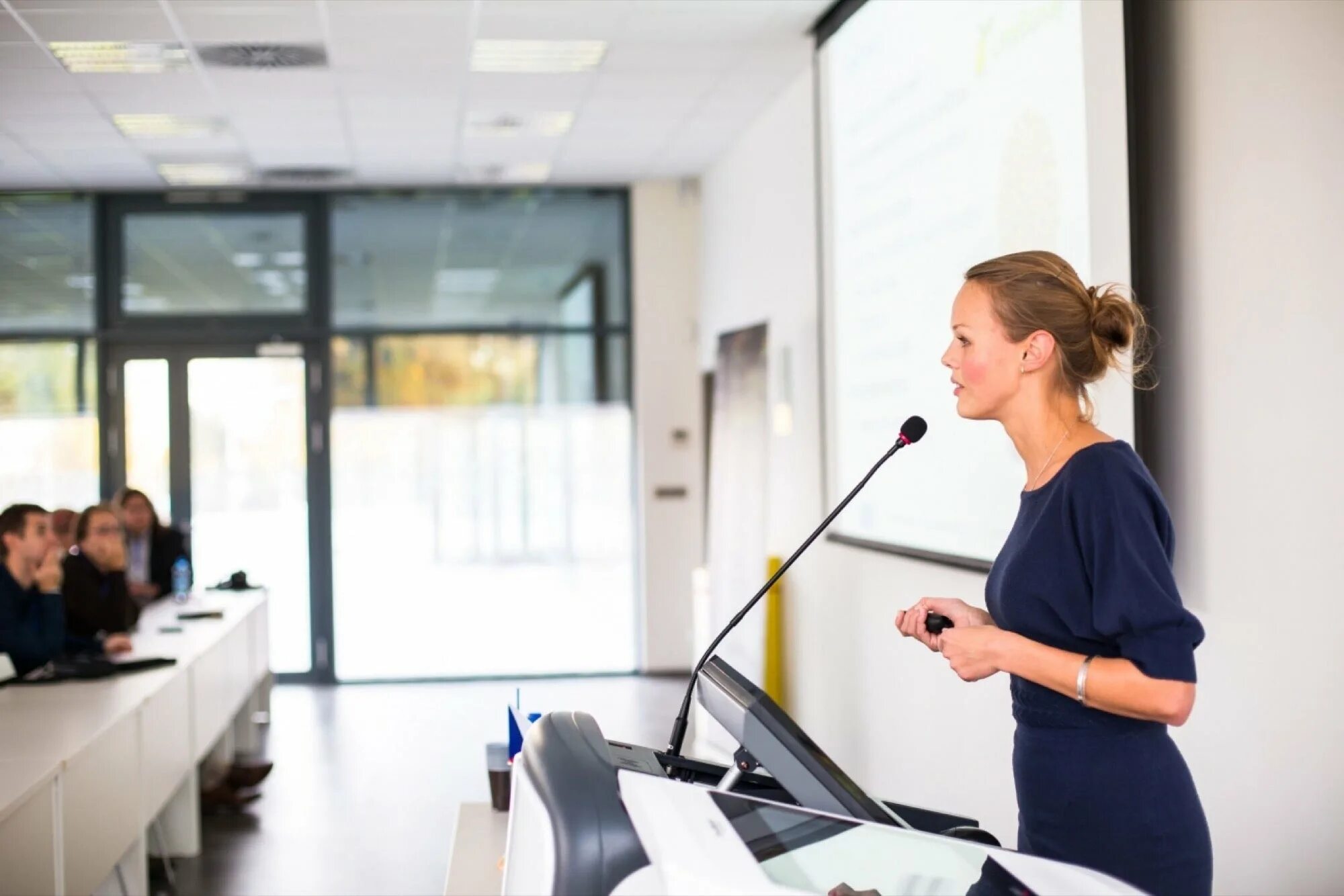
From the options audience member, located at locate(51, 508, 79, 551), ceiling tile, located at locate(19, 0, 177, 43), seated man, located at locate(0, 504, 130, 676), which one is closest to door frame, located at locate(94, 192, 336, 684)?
audience member, located at locate(51, 508, 79, 551)

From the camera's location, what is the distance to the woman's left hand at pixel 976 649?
66.2 inches

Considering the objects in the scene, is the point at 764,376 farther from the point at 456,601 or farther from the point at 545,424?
the point at 456,601

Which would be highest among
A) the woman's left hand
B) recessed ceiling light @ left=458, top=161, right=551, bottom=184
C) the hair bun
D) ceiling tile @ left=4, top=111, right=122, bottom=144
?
recessed ceiling light @ left=458, top=161, right=551, bottom=184

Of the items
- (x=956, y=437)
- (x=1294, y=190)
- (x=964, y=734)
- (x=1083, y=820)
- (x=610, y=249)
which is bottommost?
(x=964, y=734)

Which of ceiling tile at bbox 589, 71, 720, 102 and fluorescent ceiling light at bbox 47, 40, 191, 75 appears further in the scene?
ceiling tile at bbox 589, 71, 720, 102

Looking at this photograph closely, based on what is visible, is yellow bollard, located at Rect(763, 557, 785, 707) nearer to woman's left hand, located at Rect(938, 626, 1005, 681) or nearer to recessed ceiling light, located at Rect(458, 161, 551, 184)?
recessed ceiling light, located at Rect(458, 161, 551, 184)

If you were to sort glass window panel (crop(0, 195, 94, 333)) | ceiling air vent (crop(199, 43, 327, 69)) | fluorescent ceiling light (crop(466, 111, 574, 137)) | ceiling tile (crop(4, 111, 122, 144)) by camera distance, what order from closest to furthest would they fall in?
ceiling air vent (crop(199, 43, 327, 69))
ceiling tile (crop(4, 111, 122, 144))
fluorescent ceiling light (crop(466, 111, 574, 137))
glass window panel (crop(0, 195, 94, 333))

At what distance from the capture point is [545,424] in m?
9.28

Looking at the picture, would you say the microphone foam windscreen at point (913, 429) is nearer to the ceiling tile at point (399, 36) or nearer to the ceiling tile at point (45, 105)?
the ceiling tile at point (399, 36)

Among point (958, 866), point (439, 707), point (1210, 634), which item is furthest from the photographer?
point (439, 707)

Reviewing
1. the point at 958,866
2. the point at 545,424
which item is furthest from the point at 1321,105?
the point at 545,424

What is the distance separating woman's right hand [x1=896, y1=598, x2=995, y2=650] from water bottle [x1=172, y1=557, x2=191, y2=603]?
6.20 m

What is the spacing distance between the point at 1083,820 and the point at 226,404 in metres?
8.23

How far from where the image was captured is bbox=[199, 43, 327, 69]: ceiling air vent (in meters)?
5.73
